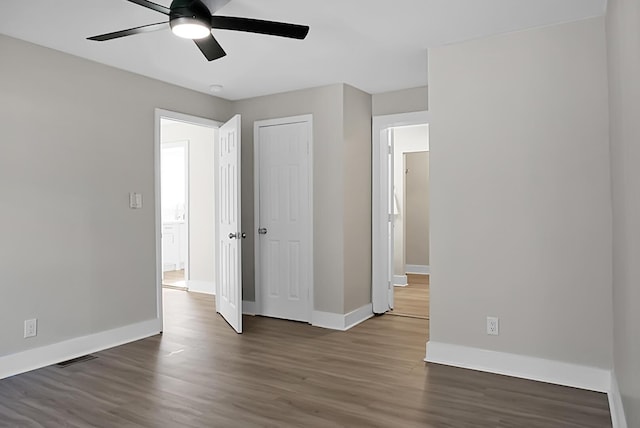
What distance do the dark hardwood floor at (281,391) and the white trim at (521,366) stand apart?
0.28 ft

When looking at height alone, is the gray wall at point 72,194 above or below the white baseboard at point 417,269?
above

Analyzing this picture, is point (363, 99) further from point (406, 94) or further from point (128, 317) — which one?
point (128, 317)

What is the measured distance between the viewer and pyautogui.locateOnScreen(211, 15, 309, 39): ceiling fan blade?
243 centimetres

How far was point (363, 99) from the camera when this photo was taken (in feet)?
16.3

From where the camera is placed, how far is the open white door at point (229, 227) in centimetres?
448

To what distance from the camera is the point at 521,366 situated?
3230 millimetres

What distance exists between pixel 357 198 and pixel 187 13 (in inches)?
112

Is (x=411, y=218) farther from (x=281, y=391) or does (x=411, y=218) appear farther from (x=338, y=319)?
(x=281, y=391)

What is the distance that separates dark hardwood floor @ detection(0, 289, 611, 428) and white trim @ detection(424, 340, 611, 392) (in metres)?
0.08

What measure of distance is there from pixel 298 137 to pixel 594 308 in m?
3.11

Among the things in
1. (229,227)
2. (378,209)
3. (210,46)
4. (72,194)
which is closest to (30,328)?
(72,194)

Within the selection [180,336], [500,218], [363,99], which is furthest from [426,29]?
[180,336]

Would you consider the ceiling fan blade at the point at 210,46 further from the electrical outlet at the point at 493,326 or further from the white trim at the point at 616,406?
the white trim at the point at 616,406

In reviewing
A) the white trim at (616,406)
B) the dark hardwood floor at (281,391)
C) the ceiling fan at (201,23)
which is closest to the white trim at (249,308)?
the dark hardwood floor at (281,391)
